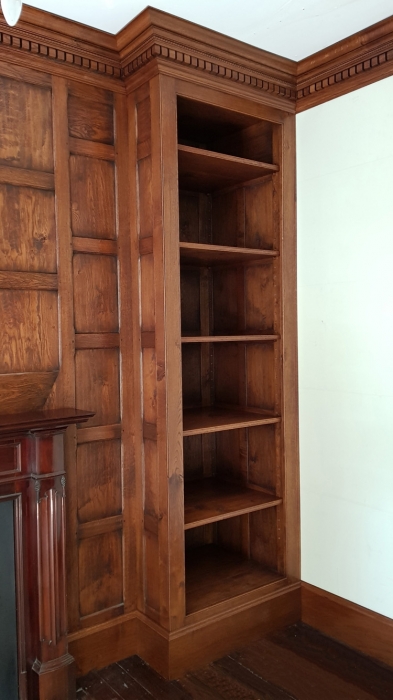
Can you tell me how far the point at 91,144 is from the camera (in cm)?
261

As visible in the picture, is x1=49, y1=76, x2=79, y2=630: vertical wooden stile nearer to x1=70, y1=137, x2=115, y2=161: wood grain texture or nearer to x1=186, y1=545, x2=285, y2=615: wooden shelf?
x1=70, y1=137, x2=115, y2=161: wood grain texture

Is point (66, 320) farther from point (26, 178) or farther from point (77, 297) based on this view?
point (26, 178)

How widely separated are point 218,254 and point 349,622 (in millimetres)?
1919

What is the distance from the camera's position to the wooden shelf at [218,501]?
271 cm

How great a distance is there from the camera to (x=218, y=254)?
288cm

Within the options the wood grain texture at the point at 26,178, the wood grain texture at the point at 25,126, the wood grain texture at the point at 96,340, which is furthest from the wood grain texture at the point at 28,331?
the wood grain texture at the point at 25,126

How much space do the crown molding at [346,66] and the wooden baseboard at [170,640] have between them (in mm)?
2550

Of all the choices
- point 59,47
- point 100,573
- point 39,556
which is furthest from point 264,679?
point 59,47

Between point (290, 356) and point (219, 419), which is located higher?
point (290, 356)

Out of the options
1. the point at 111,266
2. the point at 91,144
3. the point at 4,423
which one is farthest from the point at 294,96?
the point at 4,423

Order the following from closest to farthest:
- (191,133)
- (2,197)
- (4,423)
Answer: (4,423) < (2,197) < (191,133)

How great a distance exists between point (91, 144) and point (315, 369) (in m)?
1.55

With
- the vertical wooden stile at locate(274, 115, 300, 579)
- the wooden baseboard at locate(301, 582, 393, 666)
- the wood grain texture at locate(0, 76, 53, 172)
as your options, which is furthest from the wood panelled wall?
the wooden baseboard at locate(301, 582, 393, 666)

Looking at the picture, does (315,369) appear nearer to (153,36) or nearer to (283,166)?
(283,166)
